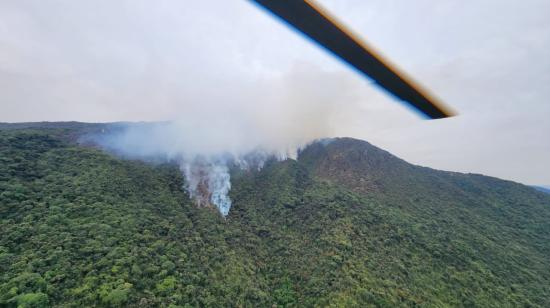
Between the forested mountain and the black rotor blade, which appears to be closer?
the black rotor blade

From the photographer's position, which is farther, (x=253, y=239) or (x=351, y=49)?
(x=253, y=239)

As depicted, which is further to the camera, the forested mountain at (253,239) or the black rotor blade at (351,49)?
the forested mountain at (253,239)

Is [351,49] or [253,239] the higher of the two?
[351,49]

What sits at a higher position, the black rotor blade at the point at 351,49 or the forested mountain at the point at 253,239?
the black rotor blade at the point at 351,49

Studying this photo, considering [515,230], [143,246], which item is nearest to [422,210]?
[515,230]

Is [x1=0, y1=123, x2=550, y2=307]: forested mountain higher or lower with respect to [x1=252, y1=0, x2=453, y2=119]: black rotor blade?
lower
